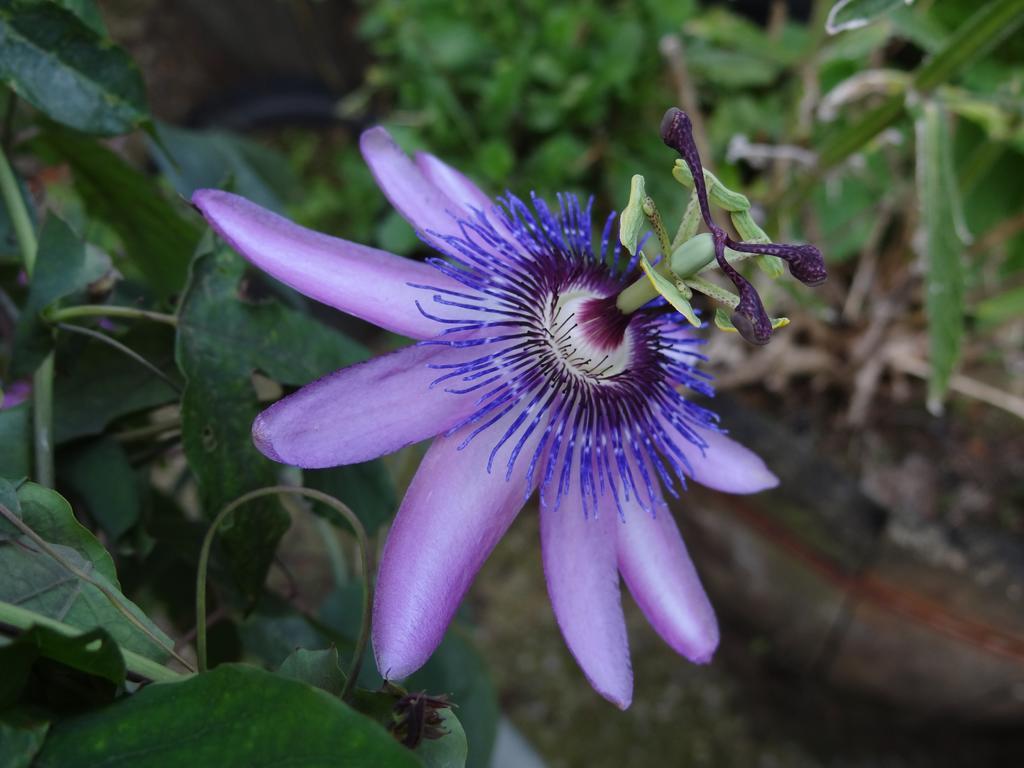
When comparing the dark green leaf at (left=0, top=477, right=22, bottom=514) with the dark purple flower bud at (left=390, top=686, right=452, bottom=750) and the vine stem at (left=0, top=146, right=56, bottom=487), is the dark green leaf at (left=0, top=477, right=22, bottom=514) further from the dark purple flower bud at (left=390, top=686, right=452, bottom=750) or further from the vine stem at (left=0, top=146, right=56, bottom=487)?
the dark purple flower bud at (left=390, top=686, right=452, bottom=750)

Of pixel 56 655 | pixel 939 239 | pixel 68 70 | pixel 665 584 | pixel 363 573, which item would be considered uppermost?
pixel 68 70

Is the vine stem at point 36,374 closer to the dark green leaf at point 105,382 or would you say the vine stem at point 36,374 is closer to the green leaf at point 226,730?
the dark green leaf at point 105,382

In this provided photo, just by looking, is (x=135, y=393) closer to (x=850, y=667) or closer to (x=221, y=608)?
(x=221, y=608)

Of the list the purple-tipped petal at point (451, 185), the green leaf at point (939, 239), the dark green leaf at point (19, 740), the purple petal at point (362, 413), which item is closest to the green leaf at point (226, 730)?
the dark green leaf at point (19, 740)

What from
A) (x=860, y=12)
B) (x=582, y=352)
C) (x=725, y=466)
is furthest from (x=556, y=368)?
(x=860, y=12)

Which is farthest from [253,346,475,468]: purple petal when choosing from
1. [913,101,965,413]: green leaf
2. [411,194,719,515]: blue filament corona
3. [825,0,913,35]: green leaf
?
[913,101,965,413]: green leaf

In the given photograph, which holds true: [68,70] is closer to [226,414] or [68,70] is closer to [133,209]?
[133,209]

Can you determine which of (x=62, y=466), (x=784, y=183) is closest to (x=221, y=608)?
(x=62, y=466)
